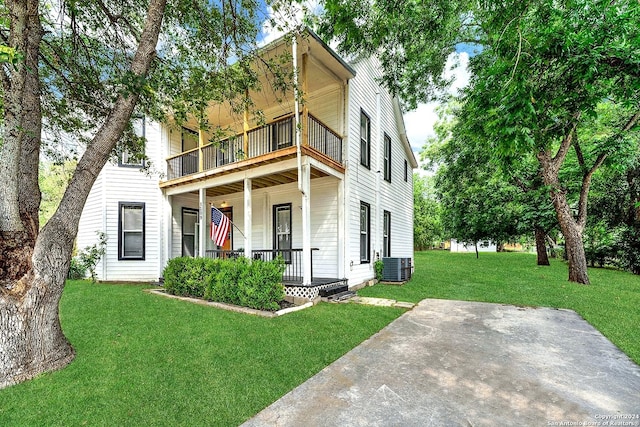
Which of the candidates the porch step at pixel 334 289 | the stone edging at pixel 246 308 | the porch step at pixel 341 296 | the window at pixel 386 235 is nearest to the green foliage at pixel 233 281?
the stone edging at pixel 246 308

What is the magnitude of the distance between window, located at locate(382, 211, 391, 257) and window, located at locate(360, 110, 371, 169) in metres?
2.42

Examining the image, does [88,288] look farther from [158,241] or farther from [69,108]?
[69,108]

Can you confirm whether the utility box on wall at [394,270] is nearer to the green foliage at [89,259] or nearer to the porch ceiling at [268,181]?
the porch ceiling at [268,181]

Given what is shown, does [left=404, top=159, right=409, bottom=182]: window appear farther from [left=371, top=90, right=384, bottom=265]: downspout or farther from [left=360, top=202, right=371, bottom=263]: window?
[left=360, top=202, right=371, bottom=263]: window

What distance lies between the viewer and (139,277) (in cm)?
995

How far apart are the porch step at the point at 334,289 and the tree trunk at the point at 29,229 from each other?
4.71 m

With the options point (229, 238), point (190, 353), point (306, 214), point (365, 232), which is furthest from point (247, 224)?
point (190, 353)

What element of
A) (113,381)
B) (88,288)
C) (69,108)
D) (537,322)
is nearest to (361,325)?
(537,322)

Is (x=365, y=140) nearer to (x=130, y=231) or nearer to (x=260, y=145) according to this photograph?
(x=260, y=145)

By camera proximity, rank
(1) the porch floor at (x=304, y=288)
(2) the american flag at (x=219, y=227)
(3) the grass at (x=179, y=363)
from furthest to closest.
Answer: (2) the american flag at (x=219, y=227)
(1) the porch floor at (x=304, y=288)
(3) the grass at (x=179, y=363)

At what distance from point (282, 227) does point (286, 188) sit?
1282 mm

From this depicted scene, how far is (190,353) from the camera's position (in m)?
3.84

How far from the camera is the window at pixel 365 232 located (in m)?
9.12

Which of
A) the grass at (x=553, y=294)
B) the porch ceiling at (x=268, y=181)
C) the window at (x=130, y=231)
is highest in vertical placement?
the porch ceiling at (x=268, y=181)
